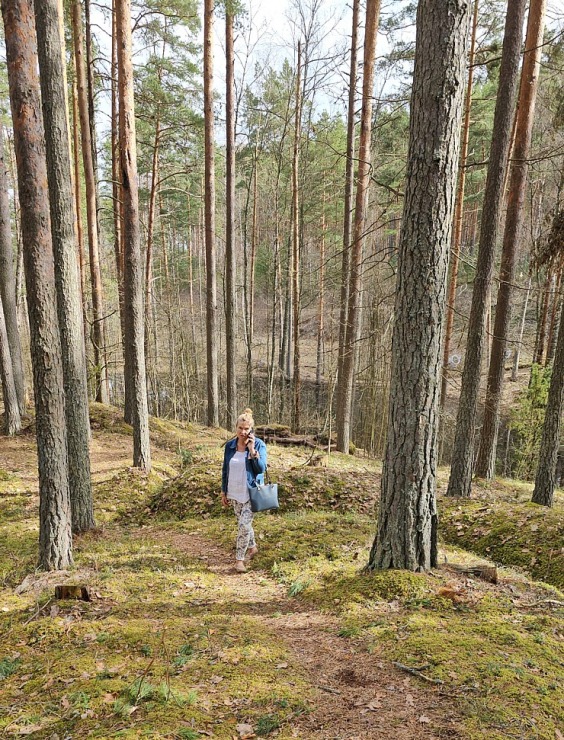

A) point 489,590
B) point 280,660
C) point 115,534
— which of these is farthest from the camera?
point 115,534

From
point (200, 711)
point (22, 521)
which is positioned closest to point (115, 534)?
point (22, 521)

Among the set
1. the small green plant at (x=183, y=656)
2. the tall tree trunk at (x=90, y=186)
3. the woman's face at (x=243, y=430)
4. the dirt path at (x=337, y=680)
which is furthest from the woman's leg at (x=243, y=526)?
the tall tree trunk at (x=90, y=186)

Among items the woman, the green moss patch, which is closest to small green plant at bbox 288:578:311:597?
the woman

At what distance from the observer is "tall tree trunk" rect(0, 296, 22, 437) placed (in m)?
11.3

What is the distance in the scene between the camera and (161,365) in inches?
1299

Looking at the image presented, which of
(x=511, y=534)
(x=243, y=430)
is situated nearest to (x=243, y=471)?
(x=243, y=430)

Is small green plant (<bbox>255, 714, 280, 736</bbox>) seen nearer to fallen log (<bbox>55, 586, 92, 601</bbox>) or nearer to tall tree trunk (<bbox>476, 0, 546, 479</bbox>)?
fallen log (<bbox>55, 586, 92, 601</bbox>)

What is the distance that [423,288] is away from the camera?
4.01 metres

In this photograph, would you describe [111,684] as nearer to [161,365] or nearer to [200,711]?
[200,711]

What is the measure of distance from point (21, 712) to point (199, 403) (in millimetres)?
22727

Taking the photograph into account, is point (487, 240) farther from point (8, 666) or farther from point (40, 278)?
point (8, 666)

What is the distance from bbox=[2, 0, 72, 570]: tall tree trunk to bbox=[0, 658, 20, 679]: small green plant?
1716 millimetres

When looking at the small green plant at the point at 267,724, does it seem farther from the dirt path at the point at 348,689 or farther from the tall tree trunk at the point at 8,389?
the tall tree trunk at the point at 8,389

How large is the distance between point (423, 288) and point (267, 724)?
11.3 feet
